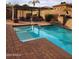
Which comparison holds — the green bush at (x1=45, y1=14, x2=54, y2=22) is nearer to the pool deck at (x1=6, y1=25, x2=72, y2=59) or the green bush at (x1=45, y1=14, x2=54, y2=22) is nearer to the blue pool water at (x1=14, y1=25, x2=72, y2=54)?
the blue pool water at (x1=14, y1=25, x2=72, y2=54)

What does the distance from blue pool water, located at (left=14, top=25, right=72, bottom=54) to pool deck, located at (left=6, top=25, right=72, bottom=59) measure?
0.14ft

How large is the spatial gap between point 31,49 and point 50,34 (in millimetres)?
266

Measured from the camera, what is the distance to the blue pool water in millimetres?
1905

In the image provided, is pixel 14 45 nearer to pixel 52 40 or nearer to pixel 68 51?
pixel 52 40

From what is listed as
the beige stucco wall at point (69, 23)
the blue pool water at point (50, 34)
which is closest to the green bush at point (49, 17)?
the blue pool water at point (50, 34)

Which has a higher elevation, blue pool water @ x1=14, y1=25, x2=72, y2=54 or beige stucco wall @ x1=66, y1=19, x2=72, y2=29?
beige stucco wall @ x1=66, y1=19, x2=72, y2=29

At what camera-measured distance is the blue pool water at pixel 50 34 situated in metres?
1.91

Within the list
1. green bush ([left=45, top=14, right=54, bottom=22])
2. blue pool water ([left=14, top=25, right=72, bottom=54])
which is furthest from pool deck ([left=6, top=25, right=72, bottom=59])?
green bush ([left=45, top=14, right=54, bottom=22])

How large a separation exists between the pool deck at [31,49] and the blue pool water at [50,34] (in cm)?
4

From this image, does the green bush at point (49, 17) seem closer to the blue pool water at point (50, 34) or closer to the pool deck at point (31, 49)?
the blue pool water at point (50, 34)

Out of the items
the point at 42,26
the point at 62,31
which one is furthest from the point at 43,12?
the point at 62,31

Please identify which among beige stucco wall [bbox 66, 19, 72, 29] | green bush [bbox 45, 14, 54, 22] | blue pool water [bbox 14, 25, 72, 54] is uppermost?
green bush [bbox 45, 14, 54, 22]

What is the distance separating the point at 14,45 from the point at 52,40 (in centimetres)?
42
